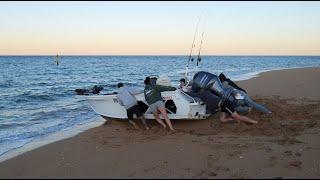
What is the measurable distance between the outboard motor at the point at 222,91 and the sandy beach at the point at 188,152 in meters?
0.36

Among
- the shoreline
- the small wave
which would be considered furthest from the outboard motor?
the small wave

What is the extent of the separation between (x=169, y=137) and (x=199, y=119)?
5.93 feet

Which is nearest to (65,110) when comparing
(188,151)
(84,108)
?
(84,108)

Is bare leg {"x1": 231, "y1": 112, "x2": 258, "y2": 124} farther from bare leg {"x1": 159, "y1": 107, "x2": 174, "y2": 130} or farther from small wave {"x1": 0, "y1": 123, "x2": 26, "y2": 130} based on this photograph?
small wave {"x1": 0, "y1": 123, "x2": 26, "y2": 130}

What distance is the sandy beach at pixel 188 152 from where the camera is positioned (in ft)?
21.2

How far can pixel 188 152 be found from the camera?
25.1 feet

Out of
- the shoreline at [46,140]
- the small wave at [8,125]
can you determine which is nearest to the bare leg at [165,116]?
the shoreline at [46,140]

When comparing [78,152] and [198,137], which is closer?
[78,152]

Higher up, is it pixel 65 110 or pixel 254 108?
pixel 254 108

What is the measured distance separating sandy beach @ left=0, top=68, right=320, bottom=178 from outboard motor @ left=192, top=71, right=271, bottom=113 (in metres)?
0.36

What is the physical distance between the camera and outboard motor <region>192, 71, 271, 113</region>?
1038 cm

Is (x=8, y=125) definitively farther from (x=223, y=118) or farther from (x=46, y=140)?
(x=223, y=118)

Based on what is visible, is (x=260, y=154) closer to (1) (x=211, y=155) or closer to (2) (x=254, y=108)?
(1) (x=211, y=155)

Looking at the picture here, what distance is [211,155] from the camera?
731 cm
